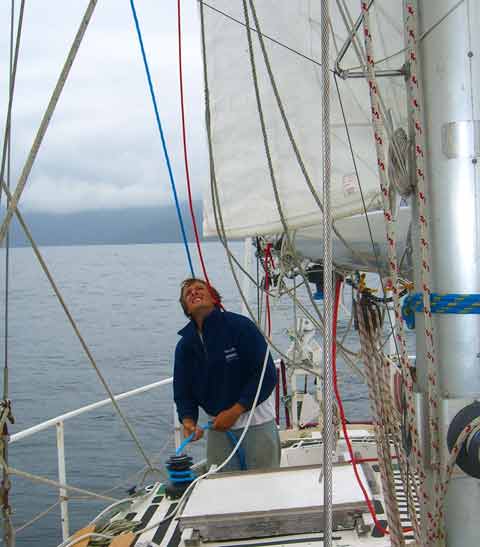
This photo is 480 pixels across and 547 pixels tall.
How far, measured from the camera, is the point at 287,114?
9.55 feet

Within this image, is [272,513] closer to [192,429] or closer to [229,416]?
[229,416]

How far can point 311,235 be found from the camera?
3.27 meters

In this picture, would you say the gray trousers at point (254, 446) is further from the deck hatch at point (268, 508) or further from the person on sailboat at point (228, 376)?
the deck hatch at point (268, 508)

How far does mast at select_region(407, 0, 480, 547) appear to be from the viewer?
1518mm

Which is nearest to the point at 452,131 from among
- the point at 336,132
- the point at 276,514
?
the point at 336,132

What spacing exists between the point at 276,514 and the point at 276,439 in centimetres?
90

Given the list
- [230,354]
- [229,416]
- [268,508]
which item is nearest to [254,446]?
[229,416]

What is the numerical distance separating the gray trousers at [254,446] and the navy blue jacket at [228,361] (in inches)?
5.9

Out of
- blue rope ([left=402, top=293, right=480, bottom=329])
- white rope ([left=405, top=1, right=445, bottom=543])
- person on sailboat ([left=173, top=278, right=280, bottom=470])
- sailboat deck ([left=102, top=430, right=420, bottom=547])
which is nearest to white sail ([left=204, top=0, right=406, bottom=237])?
white rope ([left=405, top=1, right=445, bottom=543])

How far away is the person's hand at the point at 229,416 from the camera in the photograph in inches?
146

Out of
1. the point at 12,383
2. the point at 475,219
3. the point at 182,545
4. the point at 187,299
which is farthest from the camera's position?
the point at 12,383

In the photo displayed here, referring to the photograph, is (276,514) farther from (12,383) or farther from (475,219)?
(12,383)

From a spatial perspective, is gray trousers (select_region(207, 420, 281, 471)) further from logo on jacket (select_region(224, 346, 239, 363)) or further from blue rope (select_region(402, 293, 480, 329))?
blue rope (select_region(402, 293, 480, 329))

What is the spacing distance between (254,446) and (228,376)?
0.42 m
